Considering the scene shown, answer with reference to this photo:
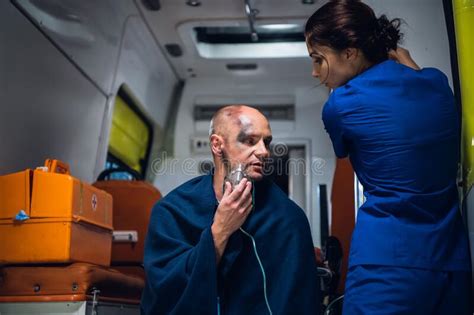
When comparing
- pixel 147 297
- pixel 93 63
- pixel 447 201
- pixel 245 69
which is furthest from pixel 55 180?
pixel 245 69

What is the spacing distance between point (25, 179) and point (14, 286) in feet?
1.65

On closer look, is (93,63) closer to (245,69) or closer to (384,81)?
(245,69)

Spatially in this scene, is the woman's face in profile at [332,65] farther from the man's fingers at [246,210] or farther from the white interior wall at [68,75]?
the white interior wall at [68,75]

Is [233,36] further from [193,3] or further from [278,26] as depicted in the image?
[193,3]

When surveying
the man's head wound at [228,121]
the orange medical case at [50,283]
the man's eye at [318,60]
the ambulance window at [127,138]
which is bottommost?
the orange medical case at [50,283]

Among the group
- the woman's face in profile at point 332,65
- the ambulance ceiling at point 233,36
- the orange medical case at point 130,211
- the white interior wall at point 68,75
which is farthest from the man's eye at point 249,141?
the ambulance ceiling at point 233,36

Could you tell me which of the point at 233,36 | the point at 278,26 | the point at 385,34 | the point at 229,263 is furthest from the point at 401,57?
the point at 233,36

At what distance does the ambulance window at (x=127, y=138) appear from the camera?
534 cm

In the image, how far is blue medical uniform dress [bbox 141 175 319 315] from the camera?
8.07 feet

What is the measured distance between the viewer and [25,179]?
9.50 ft

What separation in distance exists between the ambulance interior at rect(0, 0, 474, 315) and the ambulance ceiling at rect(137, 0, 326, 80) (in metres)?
0.01

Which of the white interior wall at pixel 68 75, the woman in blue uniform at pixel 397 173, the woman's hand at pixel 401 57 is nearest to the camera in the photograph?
the woman in blue uniform at pixel 397 173

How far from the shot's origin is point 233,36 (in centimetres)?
545

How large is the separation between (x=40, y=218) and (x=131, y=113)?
2848mm
